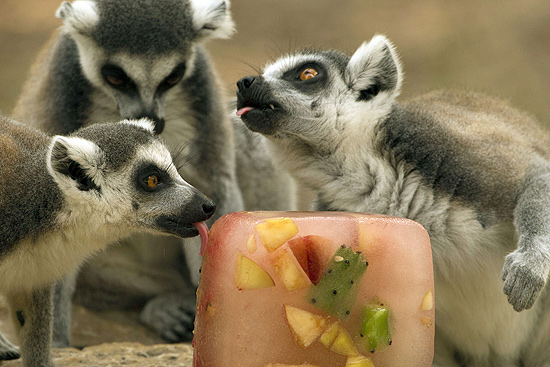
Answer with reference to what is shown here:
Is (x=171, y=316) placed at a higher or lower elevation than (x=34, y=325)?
lower

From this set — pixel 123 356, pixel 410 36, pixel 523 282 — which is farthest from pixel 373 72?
pixel 410 36

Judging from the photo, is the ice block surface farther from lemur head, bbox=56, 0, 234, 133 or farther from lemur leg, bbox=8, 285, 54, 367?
lemur head, bbox=56, 0, 234, 133

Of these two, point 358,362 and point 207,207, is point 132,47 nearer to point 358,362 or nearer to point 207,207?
point 207,207

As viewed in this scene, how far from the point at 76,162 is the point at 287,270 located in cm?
144

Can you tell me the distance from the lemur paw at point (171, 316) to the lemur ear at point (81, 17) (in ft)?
7.39

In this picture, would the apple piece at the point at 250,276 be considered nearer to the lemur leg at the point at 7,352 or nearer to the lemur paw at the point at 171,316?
the lemur leg at the point at 7,352

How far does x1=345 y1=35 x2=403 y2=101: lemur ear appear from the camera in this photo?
13.4 ft

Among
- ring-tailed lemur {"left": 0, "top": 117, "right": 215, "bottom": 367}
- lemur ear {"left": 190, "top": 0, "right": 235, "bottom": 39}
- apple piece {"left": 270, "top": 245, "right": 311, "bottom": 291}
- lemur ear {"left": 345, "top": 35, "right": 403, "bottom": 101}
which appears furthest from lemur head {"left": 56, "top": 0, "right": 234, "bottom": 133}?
apple piece {"left": 270, "top": 245, "right": 311, "bottom": 291}

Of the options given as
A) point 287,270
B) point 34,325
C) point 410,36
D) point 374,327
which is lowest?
point 410,36

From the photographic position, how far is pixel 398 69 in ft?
13.6

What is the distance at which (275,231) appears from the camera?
2943 millimetres

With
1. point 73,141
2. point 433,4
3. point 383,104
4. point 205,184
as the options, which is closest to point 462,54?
point 433,4

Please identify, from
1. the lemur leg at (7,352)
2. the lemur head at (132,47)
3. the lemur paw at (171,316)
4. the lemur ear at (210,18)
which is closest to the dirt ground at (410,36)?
the lemur ear at (210,18)

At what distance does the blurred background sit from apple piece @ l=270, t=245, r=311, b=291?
9132 millimetres
